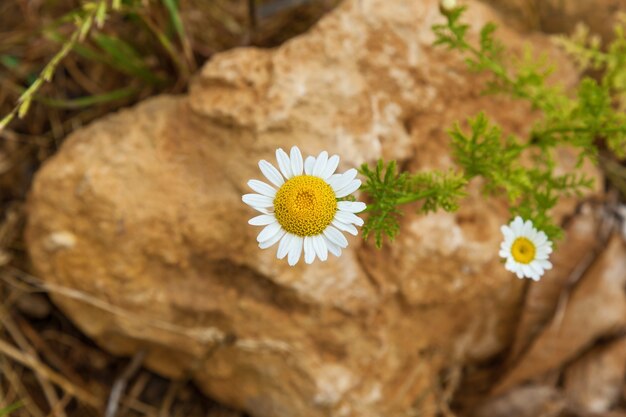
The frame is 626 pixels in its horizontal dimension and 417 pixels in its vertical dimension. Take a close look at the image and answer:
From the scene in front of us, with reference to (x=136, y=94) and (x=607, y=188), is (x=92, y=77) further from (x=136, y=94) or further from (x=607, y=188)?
(x=607, y=188)

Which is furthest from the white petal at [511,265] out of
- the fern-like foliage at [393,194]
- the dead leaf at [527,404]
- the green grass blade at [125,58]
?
the green grass blade at [125,58]

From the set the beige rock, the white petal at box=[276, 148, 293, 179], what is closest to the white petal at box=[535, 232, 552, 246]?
the white petal at box=[276, 148, 293, 179]

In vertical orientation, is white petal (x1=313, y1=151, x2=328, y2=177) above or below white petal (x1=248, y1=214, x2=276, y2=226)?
above

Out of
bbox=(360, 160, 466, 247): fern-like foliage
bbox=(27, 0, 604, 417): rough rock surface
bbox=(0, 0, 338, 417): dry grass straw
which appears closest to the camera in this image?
bbox=(360, 160, 466, 247): fern-like foliage

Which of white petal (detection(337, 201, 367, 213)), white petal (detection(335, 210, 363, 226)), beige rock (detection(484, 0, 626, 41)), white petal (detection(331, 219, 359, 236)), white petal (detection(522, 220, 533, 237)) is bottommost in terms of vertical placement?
white petal (detection(331, 219, 359, 236))

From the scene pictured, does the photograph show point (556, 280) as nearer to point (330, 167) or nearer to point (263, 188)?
point (330, 167)

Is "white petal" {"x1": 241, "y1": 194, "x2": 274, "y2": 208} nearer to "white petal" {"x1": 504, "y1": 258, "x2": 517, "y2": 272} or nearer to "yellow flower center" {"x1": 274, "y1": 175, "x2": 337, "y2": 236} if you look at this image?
"yellow flower center" {"x1": 274, "y1": 175, "x2": 337, "y2": 236}

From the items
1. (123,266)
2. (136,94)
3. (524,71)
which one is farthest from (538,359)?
(136,94)
